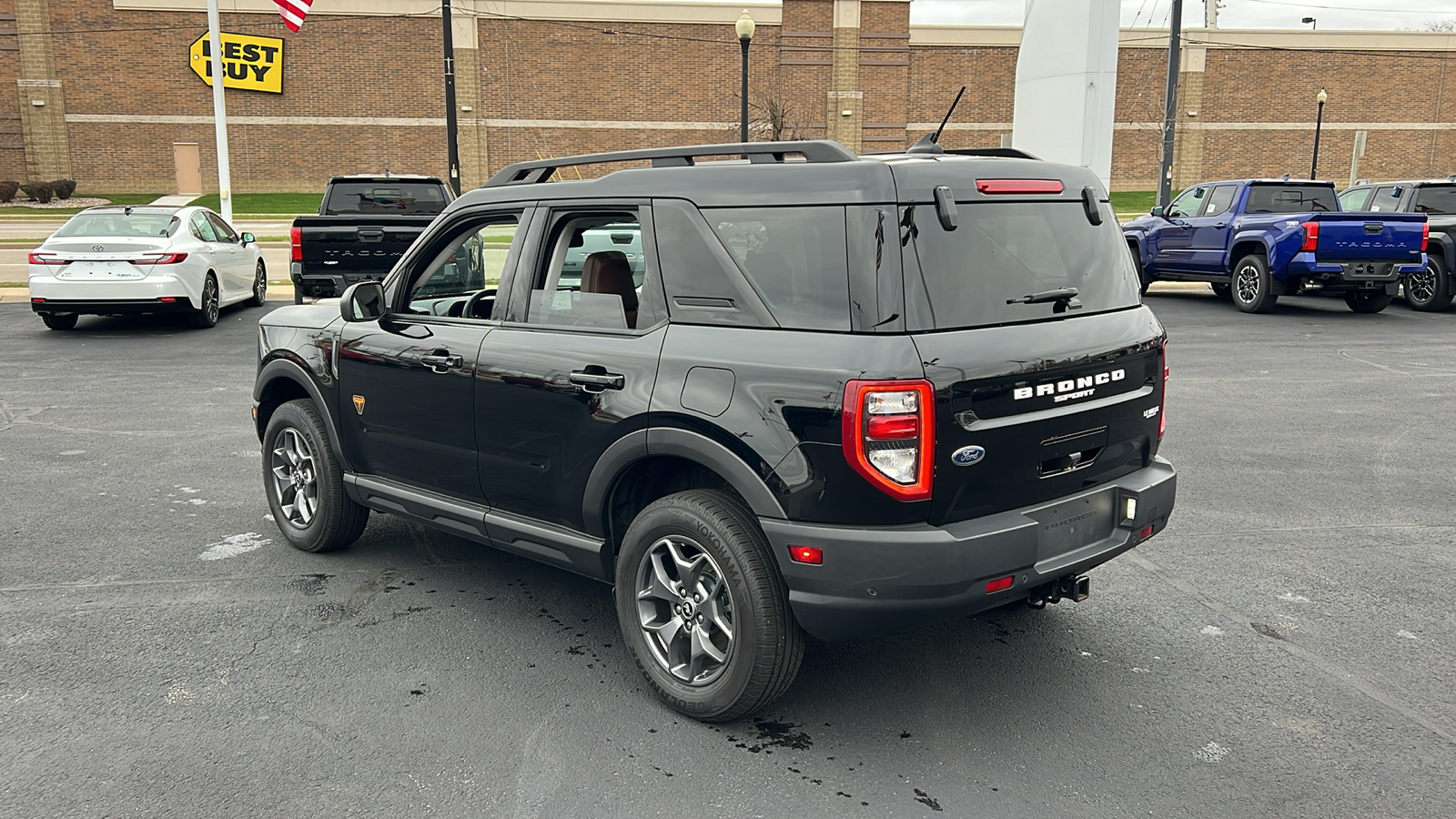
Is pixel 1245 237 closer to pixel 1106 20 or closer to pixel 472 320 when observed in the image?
pixel 1106 20

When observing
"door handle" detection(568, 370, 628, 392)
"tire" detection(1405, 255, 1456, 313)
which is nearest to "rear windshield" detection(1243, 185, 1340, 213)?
"tire" detection(1405, 255, 1456, 313)

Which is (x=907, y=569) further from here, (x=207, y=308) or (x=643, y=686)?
(x=207, y=308)

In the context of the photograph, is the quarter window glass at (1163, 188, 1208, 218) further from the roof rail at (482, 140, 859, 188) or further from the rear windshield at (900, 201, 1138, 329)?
the roof rail at (482, 140, 859, 188)

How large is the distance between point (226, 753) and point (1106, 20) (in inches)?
752

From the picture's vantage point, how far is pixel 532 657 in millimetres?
4320

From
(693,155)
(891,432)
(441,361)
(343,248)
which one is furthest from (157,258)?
(891,432)

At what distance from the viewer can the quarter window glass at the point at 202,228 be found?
46.7 ft

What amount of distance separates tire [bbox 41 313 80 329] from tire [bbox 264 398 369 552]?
9.95 metres

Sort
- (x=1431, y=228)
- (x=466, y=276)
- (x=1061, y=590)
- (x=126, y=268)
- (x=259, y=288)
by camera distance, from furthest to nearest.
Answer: (x=259, y=288)
(x=1431, y=228)
(x=126, y=268)
(x=466, y=276)
(x=1061, y=590)

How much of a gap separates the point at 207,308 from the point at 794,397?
12.8 metres

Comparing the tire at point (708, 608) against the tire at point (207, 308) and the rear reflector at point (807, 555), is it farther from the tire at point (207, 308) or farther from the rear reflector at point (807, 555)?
the tire at point (207, 308)

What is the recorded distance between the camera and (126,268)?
13109 millimetres

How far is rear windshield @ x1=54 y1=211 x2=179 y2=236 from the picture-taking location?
1362cm

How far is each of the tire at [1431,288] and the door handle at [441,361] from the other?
51.8 feet
